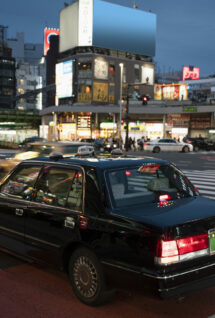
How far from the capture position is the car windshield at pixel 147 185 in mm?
4141

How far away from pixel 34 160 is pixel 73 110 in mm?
62224

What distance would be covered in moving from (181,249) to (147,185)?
3.79ft

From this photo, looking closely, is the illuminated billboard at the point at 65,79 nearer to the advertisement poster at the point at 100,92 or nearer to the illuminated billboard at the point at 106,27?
the illuminated billboard at the point at 106,27

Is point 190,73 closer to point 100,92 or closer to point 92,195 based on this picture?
point 100,92

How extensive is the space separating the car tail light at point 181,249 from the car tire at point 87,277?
2.22 feet

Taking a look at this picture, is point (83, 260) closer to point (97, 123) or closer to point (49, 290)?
point (49, 290)

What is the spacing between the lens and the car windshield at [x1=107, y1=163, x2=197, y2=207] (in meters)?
4.14

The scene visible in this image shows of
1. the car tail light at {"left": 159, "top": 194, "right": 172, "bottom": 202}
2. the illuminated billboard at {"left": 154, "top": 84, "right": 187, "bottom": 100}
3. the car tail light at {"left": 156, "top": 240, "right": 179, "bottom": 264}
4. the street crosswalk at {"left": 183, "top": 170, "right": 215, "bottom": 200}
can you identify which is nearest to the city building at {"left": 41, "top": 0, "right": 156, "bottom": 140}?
the illuminated billboard at {"left": 154, "top": 84, "right": 187, "bottom": 100}

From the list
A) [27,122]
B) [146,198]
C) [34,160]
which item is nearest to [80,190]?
[146,198]

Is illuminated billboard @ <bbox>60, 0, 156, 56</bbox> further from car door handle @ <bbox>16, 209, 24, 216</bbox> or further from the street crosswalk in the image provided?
car door handle @ <bbox>16, 209, 24, 216</bbox>

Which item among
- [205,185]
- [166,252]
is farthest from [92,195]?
[205,185]

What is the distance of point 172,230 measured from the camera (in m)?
3.42

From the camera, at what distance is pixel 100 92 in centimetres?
7544

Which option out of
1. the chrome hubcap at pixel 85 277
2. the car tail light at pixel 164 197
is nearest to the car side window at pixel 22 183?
the chrome hubcap at pixel 85 277
